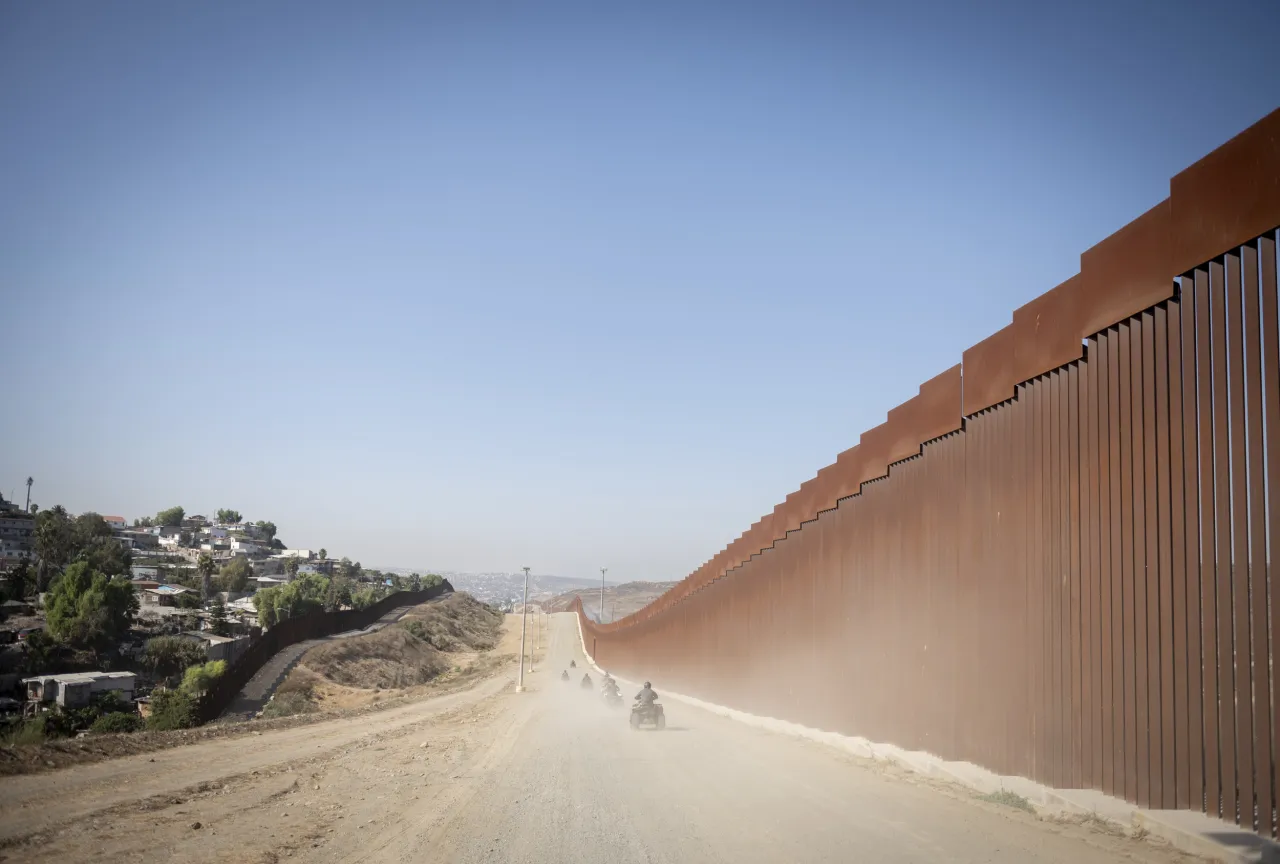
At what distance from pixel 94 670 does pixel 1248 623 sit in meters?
75.3

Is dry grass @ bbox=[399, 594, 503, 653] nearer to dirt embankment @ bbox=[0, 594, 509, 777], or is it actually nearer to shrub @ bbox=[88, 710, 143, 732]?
dirt embankment @ bbox=[0, 594, 509, 777]

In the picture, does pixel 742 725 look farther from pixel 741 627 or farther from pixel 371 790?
pixel 371 790

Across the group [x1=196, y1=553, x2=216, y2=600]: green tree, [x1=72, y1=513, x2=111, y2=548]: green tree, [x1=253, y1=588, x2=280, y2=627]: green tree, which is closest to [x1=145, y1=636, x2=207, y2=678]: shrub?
[x1=253, y1=588, x2=280, y2=627]: green tree

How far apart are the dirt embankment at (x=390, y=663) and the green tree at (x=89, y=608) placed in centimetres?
2266

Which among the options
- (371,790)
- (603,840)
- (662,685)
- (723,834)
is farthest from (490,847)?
(662,685)

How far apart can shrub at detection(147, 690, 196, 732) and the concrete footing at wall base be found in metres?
23.7

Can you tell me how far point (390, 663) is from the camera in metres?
63.8

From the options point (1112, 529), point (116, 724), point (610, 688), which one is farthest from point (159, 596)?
point (1112, 529)

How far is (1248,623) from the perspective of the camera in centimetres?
761

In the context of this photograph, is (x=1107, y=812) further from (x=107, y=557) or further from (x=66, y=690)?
(x=107, y=557)

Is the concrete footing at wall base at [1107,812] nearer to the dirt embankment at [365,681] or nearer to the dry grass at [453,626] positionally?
the dirt embankment at [365,681]

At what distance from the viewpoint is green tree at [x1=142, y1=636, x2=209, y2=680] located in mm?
67250

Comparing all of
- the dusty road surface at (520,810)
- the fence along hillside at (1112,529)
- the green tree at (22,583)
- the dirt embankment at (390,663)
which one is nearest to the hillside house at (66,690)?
the dirt embankment at (390,663)

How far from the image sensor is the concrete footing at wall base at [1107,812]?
7316 millimetres
